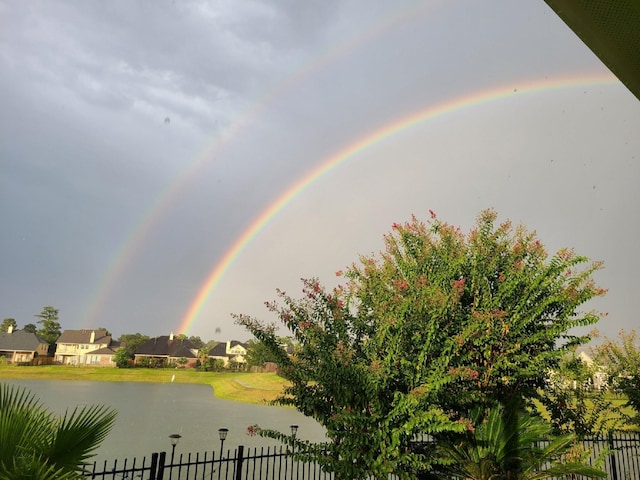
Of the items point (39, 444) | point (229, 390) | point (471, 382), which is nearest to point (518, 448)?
point (471, 382)

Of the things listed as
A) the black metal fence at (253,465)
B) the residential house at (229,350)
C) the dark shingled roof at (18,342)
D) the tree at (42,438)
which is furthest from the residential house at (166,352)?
the tree at (42,438)

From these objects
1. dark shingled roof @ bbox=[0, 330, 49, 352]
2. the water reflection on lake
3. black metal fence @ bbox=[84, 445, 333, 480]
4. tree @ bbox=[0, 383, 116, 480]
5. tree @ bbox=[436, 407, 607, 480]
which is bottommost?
the water reflection on lake

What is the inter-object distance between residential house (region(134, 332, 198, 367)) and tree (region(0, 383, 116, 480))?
90.4 metres

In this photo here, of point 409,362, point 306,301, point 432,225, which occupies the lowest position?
point 409,362

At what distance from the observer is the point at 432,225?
40.9 ft

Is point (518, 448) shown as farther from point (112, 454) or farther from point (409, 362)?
point (112, 454)

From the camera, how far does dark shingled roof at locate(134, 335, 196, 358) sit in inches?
3934

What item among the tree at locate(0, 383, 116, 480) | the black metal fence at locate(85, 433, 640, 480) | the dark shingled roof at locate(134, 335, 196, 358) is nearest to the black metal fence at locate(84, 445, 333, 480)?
the black metal fence at locate(85, 433, 640, 480)

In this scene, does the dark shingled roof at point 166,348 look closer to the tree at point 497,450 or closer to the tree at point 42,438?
the tree at point 497,450

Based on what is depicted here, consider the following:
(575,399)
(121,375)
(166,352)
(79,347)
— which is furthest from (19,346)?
(575,399)

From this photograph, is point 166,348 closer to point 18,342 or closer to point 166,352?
point 166,352

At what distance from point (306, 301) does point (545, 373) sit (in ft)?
25.7

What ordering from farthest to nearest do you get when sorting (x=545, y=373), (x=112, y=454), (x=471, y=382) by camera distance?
(x=112, y=454) → (x=545, y=373) → (x=471, y=382)

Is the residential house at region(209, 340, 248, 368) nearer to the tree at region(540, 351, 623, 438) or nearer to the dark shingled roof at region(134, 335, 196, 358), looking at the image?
the dark shingled roof at region(134, 335, 196, 358)
